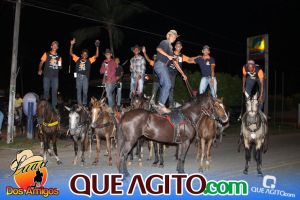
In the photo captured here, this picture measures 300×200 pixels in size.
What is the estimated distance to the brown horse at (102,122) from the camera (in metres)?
13.3

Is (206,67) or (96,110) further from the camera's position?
(206,67)

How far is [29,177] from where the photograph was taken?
9734 mm

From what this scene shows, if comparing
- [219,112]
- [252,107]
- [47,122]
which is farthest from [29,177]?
[252,107]

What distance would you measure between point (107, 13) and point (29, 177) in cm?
2939

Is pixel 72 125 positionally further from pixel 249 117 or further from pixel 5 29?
pixel 5 29

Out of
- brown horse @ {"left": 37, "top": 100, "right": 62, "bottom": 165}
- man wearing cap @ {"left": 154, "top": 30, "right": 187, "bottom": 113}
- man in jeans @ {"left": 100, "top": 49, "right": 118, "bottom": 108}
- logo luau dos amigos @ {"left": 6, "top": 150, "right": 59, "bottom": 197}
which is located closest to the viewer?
logo luau dos amigos @ {"left": 6, "top": 150, "right": 59, "bottom": 197}

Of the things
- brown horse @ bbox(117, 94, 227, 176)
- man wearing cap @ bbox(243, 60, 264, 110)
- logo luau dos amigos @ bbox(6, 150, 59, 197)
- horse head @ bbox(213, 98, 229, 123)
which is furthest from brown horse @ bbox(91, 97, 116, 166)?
man wearing cap @ bbox(243, 60, 264, 110)

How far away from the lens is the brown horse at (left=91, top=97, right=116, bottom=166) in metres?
13.3

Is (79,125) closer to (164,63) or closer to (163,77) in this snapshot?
(163,77)

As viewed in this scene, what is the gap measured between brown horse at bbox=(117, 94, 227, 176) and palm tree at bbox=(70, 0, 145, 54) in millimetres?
25978

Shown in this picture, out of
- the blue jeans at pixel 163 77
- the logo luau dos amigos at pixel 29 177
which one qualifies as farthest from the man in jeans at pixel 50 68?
the logo luau dos amigos at pixel 29 177

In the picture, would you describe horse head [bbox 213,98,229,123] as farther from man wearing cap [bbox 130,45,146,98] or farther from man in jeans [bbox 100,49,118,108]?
man in jeans [bbox 100,49,118,108]

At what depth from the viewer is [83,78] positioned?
15.9 m

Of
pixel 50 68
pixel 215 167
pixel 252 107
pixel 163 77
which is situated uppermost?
pixel 50 68
